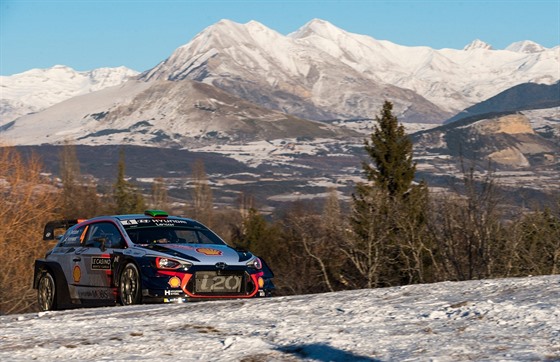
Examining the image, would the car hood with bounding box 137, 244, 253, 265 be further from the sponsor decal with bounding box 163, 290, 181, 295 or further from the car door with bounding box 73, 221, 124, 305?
the car door with bounding box 73, 221, 124, 305

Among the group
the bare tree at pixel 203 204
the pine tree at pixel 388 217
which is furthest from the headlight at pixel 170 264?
the bare tree at pixel 203 204

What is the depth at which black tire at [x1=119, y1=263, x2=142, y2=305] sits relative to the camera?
41.2 ft

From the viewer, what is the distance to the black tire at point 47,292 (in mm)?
14164

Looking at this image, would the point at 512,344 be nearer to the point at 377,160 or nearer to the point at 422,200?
the point at 422,200

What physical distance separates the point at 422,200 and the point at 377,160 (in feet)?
46.1

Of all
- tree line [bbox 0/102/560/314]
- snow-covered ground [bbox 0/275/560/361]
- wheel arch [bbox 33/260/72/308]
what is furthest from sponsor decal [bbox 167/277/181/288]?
tree line [bbox 0/102/560/314]

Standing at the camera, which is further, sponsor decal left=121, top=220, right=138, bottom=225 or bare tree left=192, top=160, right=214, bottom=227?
bare tree left=192, top=160, right=214, bottom=227

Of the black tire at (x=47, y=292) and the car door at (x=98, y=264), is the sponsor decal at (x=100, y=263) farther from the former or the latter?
the black tire at (x=47, y=292)

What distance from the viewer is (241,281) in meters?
12.9

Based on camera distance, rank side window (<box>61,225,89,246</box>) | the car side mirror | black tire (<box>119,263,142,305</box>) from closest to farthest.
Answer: black tire (<box>119,263,142,305</box>), the car side mirror, side window (<box>61,225,89,246</box>)

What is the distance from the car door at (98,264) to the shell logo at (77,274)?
0.04 feet

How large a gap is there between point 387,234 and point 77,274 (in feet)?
78.7

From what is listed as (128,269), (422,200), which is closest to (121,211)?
(422,200)

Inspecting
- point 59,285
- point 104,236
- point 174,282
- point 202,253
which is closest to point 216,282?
point 202,253
